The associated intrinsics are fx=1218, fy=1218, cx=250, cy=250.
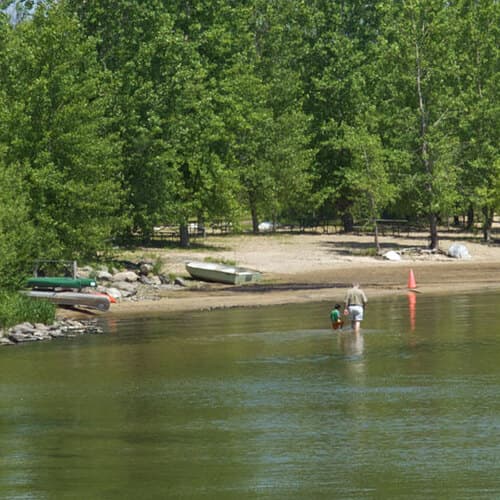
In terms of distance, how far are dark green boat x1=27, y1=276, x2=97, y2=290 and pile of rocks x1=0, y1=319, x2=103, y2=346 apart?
18.4 feet

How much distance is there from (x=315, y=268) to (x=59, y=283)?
21319 mm

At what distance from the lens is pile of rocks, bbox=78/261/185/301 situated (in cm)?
5272

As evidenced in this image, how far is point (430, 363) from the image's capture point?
32.4m

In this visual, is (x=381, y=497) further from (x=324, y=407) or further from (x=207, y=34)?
(x=207, y=34)

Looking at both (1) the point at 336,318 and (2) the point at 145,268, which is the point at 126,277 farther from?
(1) the point at 336,318

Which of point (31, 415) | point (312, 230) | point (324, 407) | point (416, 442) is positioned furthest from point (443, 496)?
point (312, 230)

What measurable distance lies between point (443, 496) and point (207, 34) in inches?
2274

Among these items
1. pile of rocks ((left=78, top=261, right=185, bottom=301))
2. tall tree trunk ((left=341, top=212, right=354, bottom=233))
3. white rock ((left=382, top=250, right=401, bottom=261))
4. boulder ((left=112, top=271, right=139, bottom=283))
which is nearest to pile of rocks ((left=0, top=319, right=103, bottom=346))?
pile of rocks ((left=78, top=261, right=185, bottom=301))

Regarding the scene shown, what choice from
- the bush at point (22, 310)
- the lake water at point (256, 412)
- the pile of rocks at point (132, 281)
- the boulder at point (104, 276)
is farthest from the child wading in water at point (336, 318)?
the boulder at point (104, 276)

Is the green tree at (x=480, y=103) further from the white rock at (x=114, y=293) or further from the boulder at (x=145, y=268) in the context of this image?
the white rock at (x=114, y=293)

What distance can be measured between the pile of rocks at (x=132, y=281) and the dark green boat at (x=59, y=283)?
2.72m

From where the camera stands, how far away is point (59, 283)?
158 ft

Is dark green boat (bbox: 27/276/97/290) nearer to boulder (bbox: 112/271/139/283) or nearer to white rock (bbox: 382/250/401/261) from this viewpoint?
boulder (bbox: 112/271/139/283)

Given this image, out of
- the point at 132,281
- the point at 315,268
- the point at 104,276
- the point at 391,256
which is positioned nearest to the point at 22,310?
the point at 104,276
